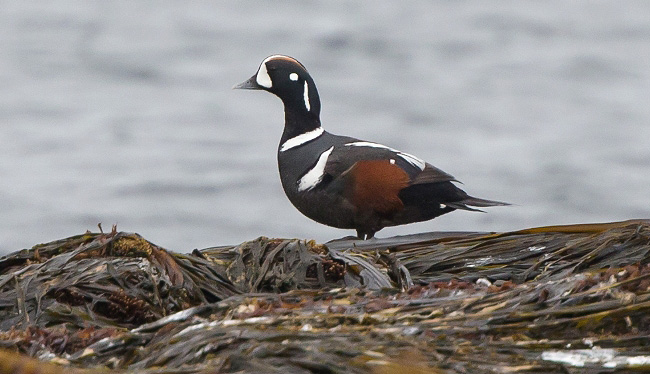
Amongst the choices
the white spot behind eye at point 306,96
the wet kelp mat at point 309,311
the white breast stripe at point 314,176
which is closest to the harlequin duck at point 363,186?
the white breast stripe at point 314,176

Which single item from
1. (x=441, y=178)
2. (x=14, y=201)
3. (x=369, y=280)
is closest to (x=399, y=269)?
(x=369, y=280)

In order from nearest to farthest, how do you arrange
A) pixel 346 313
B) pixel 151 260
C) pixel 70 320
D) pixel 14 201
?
pixel 346 313 < pixel 70 320 < pixel 151 260 < pixel 14 201

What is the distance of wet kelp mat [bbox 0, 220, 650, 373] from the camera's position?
8.14 ft

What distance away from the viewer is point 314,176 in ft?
21.9

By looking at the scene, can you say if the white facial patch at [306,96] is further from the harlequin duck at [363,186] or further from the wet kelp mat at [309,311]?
the wet kelp mat at [309,311]

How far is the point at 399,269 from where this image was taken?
3932mm

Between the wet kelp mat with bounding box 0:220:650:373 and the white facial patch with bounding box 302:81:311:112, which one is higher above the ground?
the white facial patch with bounding box 302:81:311:112

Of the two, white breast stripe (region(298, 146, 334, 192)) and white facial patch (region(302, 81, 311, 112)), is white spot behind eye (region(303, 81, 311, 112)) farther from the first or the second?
white breast stripe (region(298, 146, 334, 192))

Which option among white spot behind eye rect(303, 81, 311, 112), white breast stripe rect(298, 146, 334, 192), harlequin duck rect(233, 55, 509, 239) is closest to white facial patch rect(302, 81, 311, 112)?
white spot behind eye rect(303, 81, 311, 112)

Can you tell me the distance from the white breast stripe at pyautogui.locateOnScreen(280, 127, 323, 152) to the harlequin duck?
60 millimetres

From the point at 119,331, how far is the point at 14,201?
11.8m

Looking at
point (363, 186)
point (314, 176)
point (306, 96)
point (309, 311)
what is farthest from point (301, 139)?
point (309, 311)

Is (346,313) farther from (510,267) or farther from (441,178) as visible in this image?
(441,178)

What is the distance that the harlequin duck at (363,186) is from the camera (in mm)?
6492
